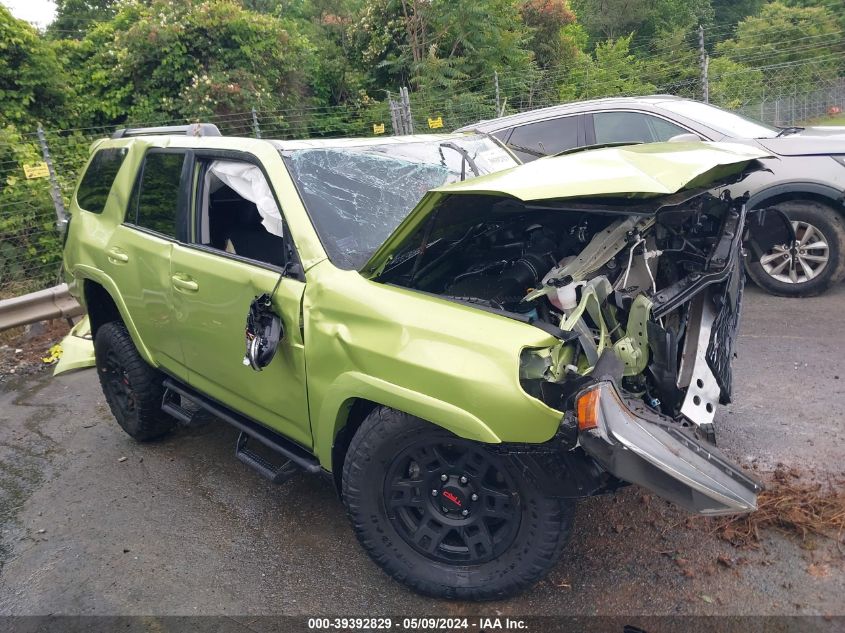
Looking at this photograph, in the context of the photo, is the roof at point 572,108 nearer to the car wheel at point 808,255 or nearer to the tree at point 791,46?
the car wheel at point 808,255

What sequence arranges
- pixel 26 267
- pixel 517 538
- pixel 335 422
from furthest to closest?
pixel 26 267
pixel 335 422
pixel 517 538

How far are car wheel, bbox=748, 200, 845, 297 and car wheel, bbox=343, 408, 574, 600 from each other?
443 cm

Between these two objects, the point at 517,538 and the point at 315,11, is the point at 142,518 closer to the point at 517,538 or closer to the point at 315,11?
the point at 517,538

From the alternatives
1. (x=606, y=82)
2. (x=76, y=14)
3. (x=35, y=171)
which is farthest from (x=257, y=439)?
(x=76, y=14)

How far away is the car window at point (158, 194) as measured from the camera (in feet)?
12.5

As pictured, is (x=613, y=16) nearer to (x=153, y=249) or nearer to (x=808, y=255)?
(x=808, y=255)

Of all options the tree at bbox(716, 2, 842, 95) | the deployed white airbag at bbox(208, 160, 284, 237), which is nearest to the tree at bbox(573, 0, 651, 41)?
the tree at bbox(716, 2, 842, 95)

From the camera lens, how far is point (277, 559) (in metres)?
3.22

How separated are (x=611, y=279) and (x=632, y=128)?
4.13m

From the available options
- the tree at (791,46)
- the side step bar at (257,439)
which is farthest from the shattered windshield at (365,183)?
the tree at (791,46)

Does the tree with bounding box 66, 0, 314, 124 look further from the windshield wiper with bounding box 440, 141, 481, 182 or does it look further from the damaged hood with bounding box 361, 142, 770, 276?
the damaged hood with bounding box 361, 142, 770, 276

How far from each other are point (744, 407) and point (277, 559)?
2884 millimetres

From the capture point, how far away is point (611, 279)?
3.04 metres

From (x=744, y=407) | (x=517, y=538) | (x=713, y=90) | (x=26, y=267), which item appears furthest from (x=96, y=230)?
(x=713, y=90)
